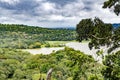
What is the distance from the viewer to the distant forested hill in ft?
456

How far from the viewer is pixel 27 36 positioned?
16088 centimetres

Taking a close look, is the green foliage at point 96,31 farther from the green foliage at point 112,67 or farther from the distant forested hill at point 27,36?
the distant forested hill at point 27,36

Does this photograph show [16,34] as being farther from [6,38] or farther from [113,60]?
[113,60]

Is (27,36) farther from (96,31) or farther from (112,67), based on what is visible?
(112,67)

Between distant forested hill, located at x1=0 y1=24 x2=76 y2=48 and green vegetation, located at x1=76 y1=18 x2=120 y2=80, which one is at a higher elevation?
green vegetation, located at x1=76 y1=18 x2=120 y2=80

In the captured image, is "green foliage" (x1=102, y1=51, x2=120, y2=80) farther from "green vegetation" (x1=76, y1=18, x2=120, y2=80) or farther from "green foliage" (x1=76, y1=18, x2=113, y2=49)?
"green foliage" (x1=76, y1=18, x2=113, y2=49)

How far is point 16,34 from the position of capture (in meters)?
162

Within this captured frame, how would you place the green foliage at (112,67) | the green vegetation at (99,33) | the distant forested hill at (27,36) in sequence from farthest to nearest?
the distant forested hill at (27,36)
the green vegetation at (99,33)
the green foliage at (112,67)

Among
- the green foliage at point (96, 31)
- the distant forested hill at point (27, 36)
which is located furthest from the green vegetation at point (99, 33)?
the distant forested hill at point (27, 36)

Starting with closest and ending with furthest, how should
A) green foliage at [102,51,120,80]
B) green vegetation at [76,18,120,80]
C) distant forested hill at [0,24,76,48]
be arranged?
green foliage at [102,51,120,80] < green vegetation at [76,18,120,80] < distant forested hill at [0,24,76,48]

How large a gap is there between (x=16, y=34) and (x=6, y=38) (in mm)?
10382

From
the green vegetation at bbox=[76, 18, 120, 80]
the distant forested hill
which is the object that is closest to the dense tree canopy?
the green vegetation at bbox=[76, 18, 120, 80]

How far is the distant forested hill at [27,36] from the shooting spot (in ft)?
456

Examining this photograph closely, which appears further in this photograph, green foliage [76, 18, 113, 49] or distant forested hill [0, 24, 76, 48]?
distant forested hill [0, 24, 76, 48]
